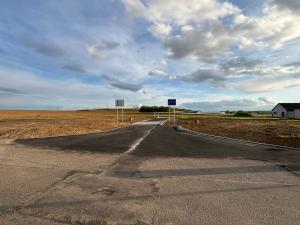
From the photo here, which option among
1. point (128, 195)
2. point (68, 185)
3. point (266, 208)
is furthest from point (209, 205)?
point (68, 185)

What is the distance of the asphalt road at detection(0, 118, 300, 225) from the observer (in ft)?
17.5

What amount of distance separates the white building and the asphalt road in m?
93.6

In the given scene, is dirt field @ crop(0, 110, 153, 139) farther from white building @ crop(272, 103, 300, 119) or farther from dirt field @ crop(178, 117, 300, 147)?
white building @ crop(272, 103, 300, 119)

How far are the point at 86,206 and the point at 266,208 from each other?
336 centimetres

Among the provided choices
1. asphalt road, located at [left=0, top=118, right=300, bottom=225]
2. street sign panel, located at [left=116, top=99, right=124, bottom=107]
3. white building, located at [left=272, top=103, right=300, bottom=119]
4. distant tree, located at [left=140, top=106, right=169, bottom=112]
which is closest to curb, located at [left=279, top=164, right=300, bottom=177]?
asphalt road, located at [left=0, top=118, right=300, bottom=225]

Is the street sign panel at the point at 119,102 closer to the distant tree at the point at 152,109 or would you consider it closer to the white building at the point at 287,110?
the white building at the point at 287,110

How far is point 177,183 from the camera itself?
7.79 m

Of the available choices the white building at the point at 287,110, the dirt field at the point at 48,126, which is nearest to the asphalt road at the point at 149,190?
the dirt field at the point at 48,126

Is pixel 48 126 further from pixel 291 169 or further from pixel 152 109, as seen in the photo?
pixel 152 109

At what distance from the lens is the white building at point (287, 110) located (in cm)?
9672

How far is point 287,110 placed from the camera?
101 metres

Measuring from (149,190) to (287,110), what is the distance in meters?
104

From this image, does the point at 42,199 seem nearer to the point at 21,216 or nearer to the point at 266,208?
the point at 21,216

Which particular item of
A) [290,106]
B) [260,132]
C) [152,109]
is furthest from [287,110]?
[260,132]
